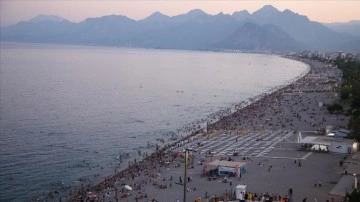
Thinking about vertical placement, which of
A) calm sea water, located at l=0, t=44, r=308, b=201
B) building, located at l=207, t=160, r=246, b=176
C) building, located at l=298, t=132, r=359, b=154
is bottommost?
calm sea water, located at l=0, t=44, r=308, b=201

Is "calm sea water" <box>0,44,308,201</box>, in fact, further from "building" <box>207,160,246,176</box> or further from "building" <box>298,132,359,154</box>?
"building" <box>298,132,359,154</box>

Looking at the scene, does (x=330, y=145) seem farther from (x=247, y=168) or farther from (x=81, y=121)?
(x=81, y=121)

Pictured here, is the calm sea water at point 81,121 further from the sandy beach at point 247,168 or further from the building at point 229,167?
the building at point 229,167

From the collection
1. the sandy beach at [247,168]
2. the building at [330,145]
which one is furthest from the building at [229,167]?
the building at [330,145]

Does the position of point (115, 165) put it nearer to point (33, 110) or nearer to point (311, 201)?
point (311, 201)

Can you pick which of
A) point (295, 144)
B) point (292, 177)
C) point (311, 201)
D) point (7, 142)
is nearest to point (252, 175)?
point (292, 177)

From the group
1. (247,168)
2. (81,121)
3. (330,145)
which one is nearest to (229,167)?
(247,168)

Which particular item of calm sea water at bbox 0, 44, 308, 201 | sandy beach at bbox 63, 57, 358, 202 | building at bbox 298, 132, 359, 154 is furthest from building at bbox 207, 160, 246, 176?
calm sea water at bbox 0, 44, 308, 201

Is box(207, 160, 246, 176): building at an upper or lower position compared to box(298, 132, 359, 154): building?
lower

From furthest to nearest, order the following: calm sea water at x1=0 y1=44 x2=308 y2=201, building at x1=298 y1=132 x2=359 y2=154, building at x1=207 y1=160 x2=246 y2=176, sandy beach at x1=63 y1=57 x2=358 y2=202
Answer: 1. building at x1=298 y1=132 x2=359 y2=154
2. calm sea water at x1=0 y1=44 x2=308 y2=201
3. building at x1=207 y1=160 x2=246 y2=176
4. sandy beach at x1=63 y1=57 x2=358 y2=202
